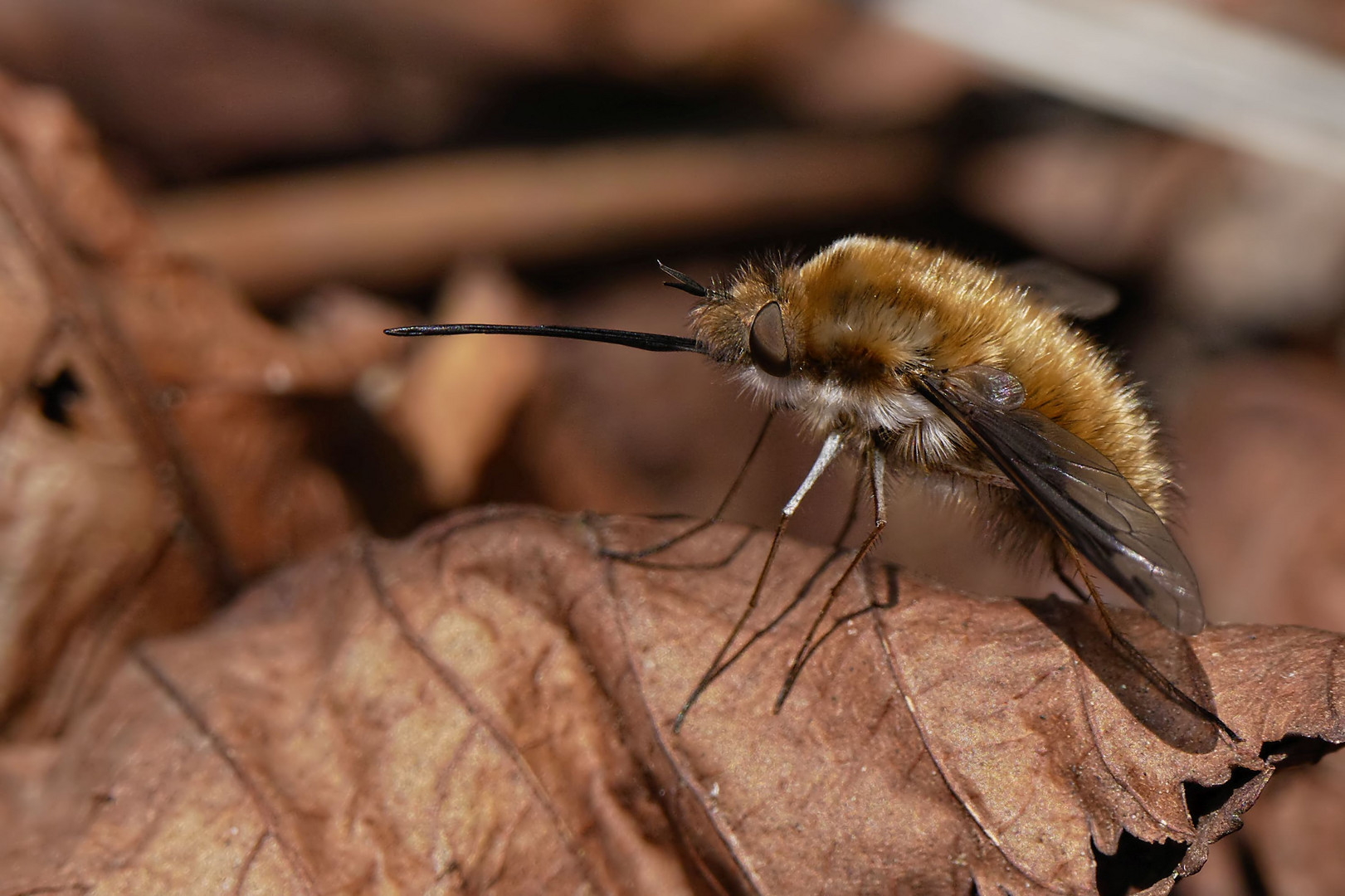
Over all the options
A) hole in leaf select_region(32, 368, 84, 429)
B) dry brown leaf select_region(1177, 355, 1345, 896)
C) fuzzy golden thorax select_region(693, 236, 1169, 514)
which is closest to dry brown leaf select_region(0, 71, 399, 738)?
hole in leaf select_region(32, 368, 84, 429)

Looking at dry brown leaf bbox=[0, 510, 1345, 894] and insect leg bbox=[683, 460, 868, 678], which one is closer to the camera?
dry brown leaf bbox=[0, 510, 1345, 894]

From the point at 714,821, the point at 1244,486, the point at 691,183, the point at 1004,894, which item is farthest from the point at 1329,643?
A: the point at 691,183

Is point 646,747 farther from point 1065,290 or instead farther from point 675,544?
point 1065,290

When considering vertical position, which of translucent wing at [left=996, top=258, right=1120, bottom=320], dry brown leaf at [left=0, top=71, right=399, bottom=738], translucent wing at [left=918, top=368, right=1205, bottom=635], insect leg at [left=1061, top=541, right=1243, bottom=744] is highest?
translucent wing at [left=996, top=258, right=1120, bottom=320]

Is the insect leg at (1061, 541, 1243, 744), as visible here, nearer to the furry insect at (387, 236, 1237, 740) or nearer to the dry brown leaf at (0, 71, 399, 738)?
the furry insect at (387, 236, 1237, 740)

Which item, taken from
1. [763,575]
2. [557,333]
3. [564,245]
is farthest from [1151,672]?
[564,245]

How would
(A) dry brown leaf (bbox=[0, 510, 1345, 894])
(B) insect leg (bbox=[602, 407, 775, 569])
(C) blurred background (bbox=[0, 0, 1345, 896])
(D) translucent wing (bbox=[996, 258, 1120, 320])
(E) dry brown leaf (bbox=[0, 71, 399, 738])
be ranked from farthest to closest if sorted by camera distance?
(D) translucent wing (bbox=[996, 258, 1120, 320]) → (C) blurred background (bbox=[0, 0, 1345, 896]) → (E) dry brown leaf (bbox=[0, 71, 399, 738]) → (B) insect leg (bbox=[602, 407, 775, 569]) → (A) dry brown leaf (bbox=[0, 510, 1345, 894])

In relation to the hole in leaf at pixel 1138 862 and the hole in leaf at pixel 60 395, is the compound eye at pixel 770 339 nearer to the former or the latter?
the hole in leaf at pixel 1138 862
